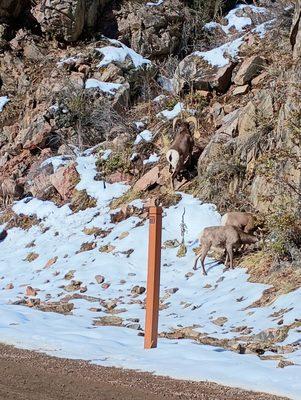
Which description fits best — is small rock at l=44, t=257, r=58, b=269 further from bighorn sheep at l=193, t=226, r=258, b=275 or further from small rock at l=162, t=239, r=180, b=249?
bighorn sheep at l=193, t=226, r=258, b=275

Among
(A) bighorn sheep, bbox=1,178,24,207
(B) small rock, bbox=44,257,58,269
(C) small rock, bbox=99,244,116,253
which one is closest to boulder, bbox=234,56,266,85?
(C) small rock, bbox=99,244,116,253

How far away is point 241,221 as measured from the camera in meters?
12.8

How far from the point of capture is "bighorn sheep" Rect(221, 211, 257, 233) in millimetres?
12766

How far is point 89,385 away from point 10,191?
1497 cm

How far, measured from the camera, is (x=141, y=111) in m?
21.4

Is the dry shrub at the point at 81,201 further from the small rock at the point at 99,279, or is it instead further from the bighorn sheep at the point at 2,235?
the small rock at the point at 99,279

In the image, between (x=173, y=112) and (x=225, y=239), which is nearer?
(x=225, y=239)

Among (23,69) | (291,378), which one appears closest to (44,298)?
(291,378)

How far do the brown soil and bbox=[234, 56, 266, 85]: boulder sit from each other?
13240 millimetres

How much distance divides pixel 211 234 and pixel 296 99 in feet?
10.0

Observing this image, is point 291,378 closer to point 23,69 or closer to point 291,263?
point 291,263

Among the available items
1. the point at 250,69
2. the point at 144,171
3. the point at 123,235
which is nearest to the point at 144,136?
the point at 144,171

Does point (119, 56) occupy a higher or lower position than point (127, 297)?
higher

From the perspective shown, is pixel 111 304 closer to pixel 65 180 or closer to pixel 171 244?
pixel 171 244
